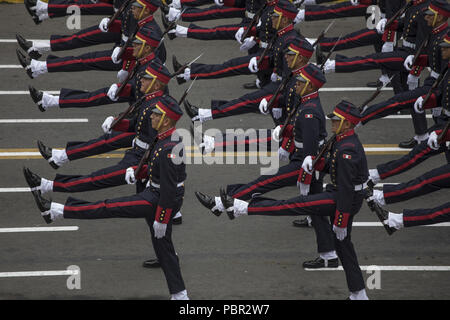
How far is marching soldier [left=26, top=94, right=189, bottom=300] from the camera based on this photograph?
999cm

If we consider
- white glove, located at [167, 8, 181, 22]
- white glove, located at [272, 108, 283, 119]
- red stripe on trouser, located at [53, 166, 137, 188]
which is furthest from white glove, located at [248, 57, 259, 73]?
red stripe on trouser, located at [53, 166, 137, 188]

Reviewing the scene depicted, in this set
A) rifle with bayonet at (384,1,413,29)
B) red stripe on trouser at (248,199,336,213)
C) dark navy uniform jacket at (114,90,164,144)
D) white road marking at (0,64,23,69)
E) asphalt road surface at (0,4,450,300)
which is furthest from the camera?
white road marking at (0,64,23,69)

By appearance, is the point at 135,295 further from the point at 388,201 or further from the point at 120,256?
the point at 388,201

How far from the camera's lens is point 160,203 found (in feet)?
A: 32.8

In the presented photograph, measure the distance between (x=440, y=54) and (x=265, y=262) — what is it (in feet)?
12.8

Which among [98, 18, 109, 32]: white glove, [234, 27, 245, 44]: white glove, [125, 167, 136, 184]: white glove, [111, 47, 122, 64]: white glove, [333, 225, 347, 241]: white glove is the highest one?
[98, 18, 109, 32]: white glove

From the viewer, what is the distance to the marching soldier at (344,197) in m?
10.0

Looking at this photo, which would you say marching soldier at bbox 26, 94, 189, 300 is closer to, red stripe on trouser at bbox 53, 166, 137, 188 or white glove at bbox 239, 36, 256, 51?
red stripe on trouser at bbox 53, 166, 137, 188

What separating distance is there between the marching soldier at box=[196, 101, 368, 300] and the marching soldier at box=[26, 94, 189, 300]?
1.25m

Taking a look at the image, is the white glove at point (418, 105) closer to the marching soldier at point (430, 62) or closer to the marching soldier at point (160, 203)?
the marching soldier at point (430, 62)

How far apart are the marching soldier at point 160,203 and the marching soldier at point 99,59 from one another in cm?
288

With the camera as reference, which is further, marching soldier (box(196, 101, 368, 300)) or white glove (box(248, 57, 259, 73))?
white glove (box(248, 57, 259, 73))

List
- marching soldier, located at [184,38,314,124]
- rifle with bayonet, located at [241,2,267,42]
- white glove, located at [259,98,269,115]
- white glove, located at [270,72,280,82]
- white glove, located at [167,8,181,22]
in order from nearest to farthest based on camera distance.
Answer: marching soldier, located at [184,38,314,124] < white glove, located at [259,98,269,115] < white glove, located at [270,72,280,82] < rifle with bayonet, located at [241,2,267,42] < white glove, located at [167,8,181,22]

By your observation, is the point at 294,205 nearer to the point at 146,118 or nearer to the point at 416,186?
the point at 416,186
